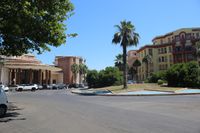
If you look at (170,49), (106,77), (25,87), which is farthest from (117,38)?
(170,49)

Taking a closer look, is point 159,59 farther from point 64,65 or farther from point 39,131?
point 39,131

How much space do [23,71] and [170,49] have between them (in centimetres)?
4996

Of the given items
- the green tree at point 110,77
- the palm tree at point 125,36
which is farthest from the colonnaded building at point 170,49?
the palm tree at point 125,36

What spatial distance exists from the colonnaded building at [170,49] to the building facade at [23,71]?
120ft

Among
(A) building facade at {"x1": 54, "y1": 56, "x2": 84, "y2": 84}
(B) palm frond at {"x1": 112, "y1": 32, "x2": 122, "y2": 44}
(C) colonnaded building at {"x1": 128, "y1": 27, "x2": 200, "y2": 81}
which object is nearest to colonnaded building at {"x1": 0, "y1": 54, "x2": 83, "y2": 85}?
(A) building facade at {"x1": 54, "y1": 56, "x2": 84, "y2": 84}

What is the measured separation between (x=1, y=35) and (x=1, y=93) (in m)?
4.45

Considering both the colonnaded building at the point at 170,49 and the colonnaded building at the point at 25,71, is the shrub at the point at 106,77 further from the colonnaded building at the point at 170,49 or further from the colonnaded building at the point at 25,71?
the colonnaded building at the point at 170,49

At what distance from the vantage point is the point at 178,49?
10425cm

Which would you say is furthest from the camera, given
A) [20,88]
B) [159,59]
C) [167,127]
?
[159,59]

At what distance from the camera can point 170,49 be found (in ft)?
353

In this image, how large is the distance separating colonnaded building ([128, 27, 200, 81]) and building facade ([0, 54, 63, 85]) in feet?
120

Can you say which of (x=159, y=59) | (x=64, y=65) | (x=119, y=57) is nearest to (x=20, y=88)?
(x=119, y=57)

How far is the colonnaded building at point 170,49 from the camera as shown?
334 feet

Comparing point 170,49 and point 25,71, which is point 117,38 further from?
point 170,49
